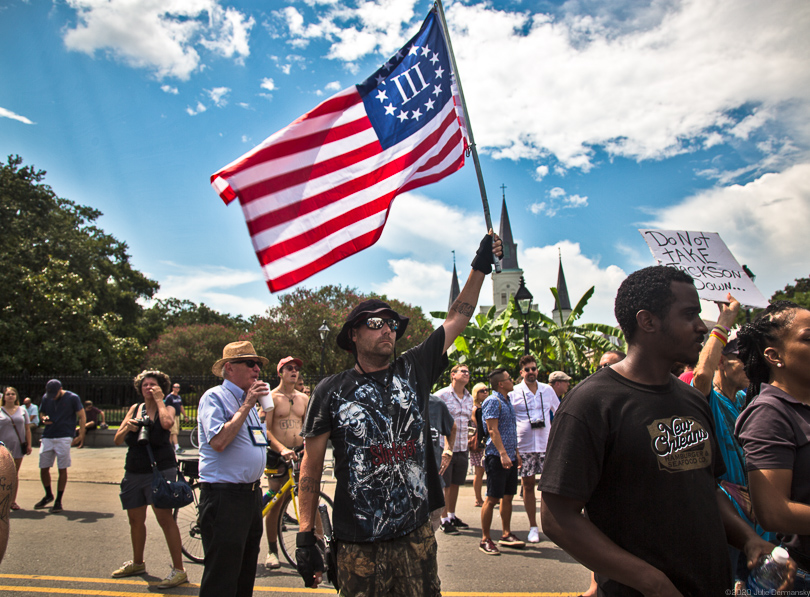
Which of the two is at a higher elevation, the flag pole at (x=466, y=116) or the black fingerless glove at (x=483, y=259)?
the flag pole at (x=466, y=116)

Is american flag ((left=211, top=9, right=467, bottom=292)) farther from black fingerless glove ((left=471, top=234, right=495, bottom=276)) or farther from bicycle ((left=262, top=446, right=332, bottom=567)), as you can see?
bicycle ((left=262, top=446, right=332, bottom=567))

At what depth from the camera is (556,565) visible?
209 inches

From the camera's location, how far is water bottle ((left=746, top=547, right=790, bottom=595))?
6.08 feet

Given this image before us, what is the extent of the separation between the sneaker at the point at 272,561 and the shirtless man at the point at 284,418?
0.24 feet

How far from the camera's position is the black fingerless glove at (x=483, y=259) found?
3.36 metres

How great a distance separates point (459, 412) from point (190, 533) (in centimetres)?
354

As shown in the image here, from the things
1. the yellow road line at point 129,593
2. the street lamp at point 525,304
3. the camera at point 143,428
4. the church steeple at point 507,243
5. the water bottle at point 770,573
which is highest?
the church steeple at point 507,243

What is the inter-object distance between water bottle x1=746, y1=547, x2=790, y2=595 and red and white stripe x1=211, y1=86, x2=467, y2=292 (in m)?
2.83

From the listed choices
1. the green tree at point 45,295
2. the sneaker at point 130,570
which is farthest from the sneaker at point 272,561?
the green tree at point 45,295

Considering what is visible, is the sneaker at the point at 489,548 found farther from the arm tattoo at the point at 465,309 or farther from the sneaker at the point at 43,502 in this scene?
the sneaker at the point at 43,502

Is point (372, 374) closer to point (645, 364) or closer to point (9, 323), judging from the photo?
point (645, 364)

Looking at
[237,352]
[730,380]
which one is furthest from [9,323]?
[730,380]

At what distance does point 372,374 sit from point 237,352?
1.90 metres

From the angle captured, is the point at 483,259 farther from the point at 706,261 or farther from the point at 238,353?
the point at 238,353
